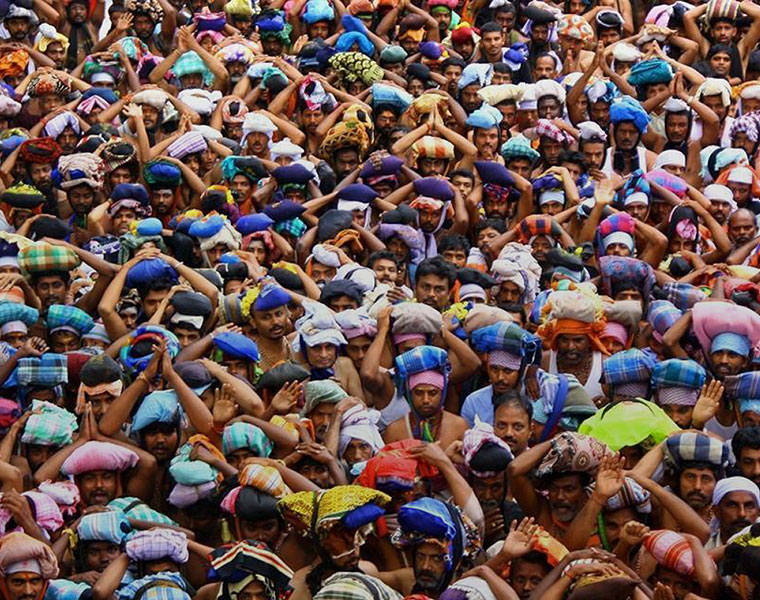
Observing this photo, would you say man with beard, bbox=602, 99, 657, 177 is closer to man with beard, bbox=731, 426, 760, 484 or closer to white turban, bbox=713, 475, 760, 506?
man with beard, bbox=731, 426, 760, 484

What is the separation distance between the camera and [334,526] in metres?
8.73

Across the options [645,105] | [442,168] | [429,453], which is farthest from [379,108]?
[429,453]

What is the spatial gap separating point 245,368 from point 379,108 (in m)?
3.83

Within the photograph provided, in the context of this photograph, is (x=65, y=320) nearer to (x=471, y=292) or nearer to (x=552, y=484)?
(x=471, y=292)

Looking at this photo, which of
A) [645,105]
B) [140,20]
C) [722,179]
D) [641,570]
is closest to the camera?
[641,570]

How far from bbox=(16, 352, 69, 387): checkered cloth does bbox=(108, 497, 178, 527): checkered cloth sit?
1.26 meters

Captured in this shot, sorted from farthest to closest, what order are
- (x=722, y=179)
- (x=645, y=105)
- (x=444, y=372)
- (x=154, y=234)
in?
(x=645, y=105) → (x=722, y=179) → (x=154, y=234) → (x=444, y=372)

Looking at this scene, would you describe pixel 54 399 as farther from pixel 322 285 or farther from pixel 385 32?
pixel 385 32

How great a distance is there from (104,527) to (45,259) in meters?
2.99

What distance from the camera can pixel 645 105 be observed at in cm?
1462

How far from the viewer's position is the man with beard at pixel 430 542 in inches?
343

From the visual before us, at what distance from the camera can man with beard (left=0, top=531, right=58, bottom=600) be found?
29.0ft

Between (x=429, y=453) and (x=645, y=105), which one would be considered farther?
(x=645, y=105)

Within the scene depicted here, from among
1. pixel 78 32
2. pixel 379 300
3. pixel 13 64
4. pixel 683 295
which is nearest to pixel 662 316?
pixel 683 295
